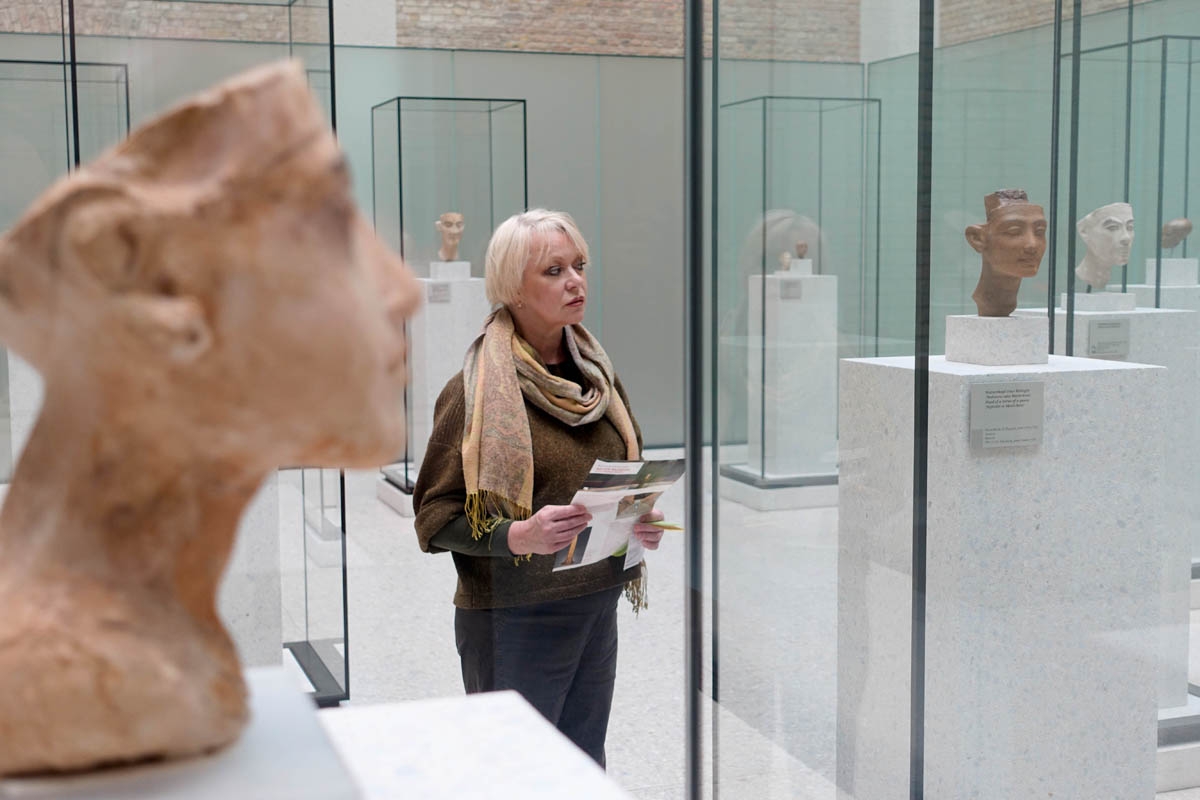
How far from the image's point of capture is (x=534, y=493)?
3.03 metres

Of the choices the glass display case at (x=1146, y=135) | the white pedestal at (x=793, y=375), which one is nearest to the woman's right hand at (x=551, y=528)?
the white pedestal at (x=793, y=375)

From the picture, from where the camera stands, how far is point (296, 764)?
1229 millimetres

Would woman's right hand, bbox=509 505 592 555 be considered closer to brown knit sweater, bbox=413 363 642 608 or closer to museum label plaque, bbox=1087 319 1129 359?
brown knit sweater, bbox=413 363 642 608

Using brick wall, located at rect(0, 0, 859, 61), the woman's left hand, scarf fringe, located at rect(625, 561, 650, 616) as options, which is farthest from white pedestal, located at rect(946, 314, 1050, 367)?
scarf fringe, located at rect(625, 561, 650, 616)

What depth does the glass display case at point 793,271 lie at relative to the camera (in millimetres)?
3246

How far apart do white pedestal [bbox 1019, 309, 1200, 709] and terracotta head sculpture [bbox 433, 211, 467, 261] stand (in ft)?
14.6

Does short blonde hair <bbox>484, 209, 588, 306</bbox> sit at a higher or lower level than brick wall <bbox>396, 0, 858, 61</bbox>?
lower

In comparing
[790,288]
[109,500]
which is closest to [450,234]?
[790,288]

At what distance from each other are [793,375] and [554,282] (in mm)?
834

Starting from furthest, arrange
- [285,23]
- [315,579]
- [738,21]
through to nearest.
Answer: [315,579] < [285,23] < [738,21]

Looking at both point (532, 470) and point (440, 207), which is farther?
point (440, 207)

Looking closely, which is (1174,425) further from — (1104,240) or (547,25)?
(547,25)

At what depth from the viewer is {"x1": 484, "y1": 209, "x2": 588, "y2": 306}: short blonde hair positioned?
9.92 feet

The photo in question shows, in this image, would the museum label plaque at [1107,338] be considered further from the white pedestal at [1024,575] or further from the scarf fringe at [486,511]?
the scarf fringe at [486,511]
